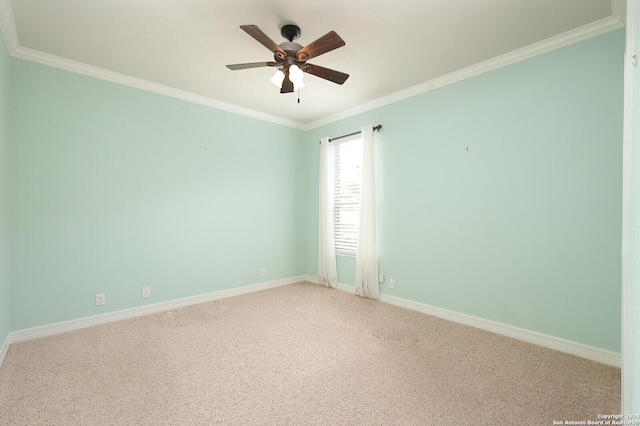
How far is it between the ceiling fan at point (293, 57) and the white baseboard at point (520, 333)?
8.69ft

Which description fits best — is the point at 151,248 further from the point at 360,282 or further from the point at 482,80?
the point at 482,80

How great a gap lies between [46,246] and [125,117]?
59.8 inches

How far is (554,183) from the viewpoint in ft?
8.38

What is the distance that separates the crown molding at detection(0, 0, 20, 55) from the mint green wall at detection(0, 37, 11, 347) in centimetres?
9

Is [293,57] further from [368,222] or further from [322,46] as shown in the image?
[368,222]

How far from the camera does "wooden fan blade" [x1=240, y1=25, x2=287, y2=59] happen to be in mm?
1929

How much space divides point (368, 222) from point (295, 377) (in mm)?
2288

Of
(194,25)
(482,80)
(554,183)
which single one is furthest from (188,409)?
(482,80)

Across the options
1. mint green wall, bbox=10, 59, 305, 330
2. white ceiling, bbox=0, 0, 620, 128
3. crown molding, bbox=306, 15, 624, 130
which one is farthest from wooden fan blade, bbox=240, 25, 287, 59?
mint green wall, bbox=10, 59, 305, 330

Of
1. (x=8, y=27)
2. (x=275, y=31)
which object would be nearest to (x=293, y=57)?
(x=275, y=31)

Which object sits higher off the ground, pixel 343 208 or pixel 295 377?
pixel 343 208

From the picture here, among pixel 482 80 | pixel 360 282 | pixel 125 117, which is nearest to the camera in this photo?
pixel 482 80

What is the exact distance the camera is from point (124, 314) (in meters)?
3.23

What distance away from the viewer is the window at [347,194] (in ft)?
14.1
